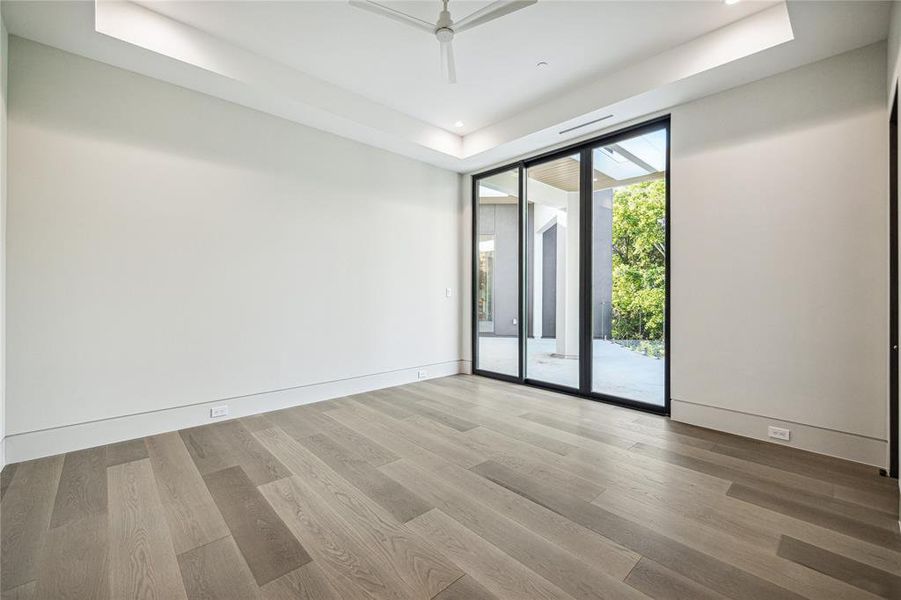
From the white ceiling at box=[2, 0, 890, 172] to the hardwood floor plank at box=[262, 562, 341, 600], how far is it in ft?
11.3

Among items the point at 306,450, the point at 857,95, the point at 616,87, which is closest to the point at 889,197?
the point at 857,95

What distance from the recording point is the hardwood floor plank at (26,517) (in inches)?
63.7

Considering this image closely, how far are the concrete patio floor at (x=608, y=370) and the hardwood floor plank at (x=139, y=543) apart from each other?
387 cm

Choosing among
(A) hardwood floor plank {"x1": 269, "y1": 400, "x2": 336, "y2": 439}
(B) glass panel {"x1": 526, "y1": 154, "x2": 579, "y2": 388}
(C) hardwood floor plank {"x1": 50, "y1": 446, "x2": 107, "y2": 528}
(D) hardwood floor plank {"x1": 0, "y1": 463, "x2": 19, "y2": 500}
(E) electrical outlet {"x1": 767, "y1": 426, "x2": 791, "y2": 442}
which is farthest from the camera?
(B) glass panel {"x1": 526, "y1": 154, "x2": 579, "y2": 388}

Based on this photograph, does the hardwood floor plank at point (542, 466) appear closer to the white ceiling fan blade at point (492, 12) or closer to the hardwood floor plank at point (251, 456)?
the hardwood floor plank at point (251, 456)

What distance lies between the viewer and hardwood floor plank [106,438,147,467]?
2.71 metres

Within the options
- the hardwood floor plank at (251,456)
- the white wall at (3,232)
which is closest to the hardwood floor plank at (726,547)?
the hardwood floor plank at (251,456)

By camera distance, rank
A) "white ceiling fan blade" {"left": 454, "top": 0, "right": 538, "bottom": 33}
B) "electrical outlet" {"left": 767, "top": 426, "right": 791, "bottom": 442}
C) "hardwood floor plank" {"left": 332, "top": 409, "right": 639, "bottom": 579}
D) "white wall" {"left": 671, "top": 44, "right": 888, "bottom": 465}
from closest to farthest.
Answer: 1. "hardwood floor plank" {"left": 332, "top": 409, "right": 639, "bottom": 579}
2. "white ceiling fan blade" {"left": 454, "top": 0, "right": 538, "bottom": 33}
3. "white wall" {"left": 671, "top": 44, "right": 888, "bottom": 465}
4. "electrical outlet" {"left": 767, "top": 426, "right": 791, "bottom": 442}

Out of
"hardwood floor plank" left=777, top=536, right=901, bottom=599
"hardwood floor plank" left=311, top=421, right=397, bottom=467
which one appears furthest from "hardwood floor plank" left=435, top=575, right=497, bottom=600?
"hardwood floor plank" left=777, top=536, right=901, bottom=599

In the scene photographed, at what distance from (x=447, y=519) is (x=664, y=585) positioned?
1.00 m

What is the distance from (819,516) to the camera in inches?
79.7

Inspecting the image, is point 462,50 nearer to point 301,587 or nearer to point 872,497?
point 301,587

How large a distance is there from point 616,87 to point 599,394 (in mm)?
3085

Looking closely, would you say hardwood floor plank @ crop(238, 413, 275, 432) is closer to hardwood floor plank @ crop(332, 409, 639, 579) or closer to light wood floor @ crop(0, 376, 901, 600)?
light wood floor @ crop(0, 376, 901, 600)
